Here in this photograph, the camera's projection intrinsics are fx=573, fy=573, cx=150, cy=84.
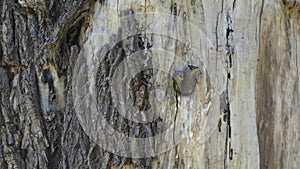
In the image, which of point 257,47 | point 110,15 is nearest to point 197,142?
point 257,47

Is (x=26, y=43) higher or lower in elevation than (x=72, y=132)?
higher

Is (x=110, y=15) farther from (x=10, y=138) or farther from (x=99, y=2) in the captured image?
(x=10, y=138)

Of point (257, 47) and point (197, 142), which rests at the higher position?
point (257, 47)

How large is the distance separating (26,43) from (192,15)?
514mm

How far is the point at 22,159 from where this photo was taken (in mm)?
1729

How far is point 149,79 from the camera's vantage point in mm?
1609

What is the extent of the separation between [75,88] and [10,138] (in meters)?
0.26

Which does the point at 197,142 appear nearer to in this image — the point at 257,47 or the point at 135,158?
the point at 135,158

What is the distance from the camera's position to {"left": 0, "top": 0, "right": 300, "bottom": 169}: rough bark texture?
1618 millimetres

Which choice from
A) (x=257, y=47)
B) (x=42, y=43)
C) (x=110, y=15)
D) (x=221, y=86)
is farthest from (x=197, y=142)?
(x=42, y=43)

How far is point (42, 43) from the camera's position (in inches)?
67.9

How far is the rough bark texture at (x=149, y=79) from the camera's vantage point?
5.31 ft

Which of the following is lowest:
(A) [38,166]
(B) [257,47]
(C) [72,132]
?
(A) [38,166]

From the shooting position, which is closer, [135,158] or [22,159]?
[135,158]
